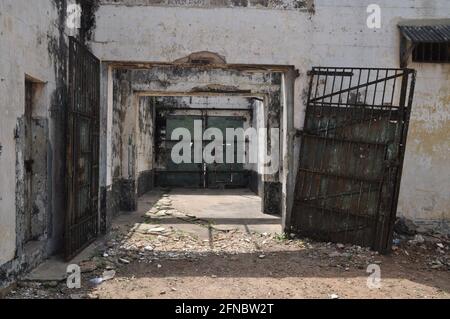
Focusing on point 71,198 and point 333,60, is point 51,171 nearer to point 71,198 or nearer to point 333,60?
point 71,198

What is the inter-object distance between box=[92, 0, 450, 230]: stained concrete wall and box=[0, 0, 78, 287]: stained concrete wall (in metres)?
1.18

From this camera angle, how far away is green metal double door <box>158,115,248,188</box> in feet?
59.7

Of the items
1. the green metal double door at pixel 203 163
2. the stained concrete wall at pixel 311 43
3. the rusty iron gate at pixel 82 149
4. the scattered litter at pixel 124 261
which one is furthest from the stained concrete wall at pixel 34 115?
the green metal double door at pixel 203 163

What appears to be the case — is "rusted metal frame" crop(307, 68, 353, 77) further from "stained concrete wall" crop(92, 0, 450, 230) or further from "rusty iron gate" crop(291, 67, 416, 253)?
"stained concrete wall" crop(92, 0, 450, 230)

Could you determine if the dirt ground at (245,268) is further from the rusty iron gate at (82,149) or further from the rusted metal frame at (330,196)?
the rusted metal frame at (330,196)

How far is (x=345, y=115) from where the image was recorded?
21.4 feet

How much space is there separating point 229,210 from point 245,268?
5.58 metres

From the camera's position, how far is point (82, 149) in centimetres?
586

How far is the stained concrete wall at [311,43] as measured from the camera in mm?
6695

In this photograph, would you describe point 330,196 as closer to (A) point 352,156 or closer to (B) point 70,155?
(A) point 352,156

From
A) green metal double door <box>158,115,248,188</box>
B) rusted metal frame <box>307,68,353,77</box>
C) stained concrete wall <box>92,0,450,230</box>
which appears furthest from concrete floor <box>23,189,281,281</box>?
green metal double door <box>158,115,248,188</box>

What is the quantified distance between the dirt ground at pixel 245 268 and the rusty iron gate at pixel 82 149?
41 cm
